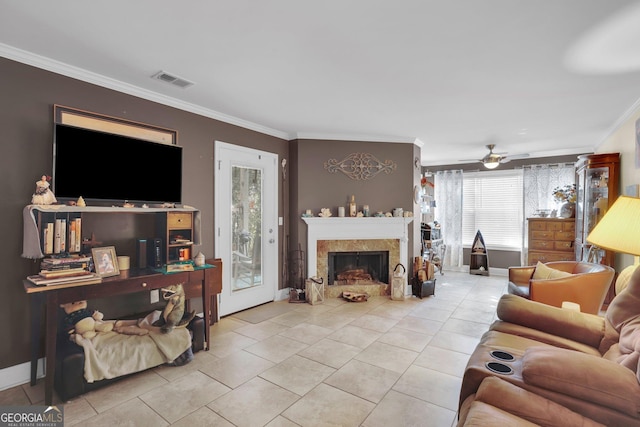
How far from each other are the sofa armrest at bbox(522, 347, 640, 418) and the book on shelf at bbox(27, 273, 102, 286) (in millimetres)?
2773

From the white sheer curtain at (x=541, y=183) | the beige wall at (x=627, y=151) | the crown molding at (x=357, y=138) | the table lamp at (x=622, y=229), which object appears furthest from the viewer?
the white sheer curtain at (x=541, y=183)

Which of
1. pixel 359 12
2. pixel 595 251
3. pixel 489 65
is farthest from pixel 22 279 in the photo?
pixel 595 251

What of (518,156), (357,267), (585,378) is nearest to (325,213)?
(357,267)

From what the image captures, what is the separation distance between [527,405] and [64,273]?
2.89 metres

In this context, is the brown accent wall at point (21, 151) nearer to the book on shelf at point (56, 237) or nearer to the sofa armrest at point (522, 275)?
the book on shelf at point (56, 237)

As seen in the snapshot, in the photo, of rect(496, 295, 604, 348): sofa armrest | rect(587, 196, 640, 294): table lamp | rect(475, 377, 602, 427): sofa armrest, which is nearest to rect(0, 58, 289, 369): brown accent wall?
rect(475, 377, 602, 427): sofa armrest

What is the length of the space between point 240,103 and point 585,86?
3378mm

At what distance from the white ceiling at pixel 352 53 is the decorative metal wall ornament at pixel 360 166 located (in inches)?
42.8

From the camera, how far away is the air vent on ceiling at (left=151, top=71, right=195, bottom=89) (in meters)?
2.71

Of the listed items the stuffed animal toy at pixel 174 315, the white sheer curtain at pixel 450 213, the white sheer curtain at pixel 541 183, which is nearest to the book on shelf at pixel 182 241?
the stuffed animal toy at pixel 174 315

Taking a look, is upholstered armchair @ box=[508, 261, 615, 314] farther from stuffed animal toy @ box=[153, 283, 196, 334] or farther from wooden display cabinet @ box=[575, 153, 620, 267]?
stuffed animal toy @ box=[153, 283, 196, 334]

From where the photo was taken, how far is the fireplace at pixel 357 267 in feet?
16.8

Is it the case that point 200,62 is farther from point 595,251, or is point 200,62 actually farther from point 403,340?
point 595,251

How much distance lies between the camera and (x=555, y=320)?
2.14 metres
